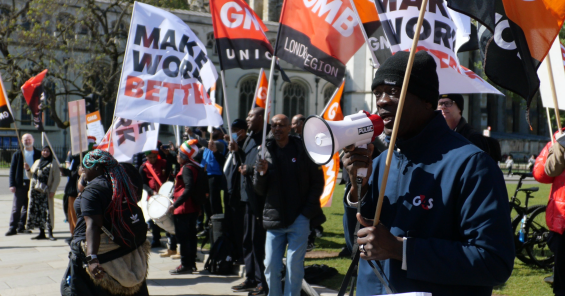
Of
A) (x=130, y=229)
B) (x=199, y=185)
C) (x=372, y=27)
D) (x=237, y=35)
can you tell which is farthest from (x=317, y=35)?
(x=199, y=185)

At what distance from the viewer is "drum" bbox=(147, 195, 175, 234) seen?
26.0 ft

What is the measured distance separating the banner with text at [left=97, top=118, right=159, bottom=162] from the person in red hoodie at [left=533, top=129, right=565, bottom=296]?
20.7 ft

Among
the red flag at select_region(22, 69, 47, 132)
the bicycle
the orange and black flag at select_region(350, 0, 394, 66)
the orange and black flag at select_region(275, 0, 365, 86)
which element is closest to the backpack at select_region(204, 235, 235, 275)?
the orange and black flag at select_region(275, 0, 365, 86)

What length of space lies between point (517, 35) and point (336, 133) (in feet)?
4.04

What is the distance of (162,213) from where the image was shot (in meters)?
7.91

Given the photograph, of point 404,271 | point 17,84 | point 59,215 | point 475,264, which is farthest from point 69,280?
point 17,84

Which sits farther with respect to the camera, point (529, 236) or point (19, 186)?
point (19, 186)

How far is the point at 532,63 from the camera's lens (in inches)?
109

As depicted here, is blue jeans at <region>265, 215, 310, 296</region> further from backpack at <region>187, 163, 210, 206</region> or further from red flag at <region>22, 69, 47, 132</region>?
red flag at <region>22, 69, 47, 132</region>

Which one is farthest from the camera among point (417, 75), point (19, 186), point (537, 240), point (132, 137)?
point (19, 186)

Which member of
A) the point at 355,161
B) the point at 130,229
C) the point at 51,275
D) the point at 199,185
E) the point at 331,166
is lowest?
the point at 51,275

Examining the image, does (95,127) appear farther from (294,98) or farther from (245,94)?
(294,98)

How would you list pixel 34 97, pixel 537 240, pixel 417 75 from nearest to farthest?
pixel 417 75 → pixel 537 240 → pixel 34 97

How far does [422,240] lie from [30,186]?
33.6 feet
